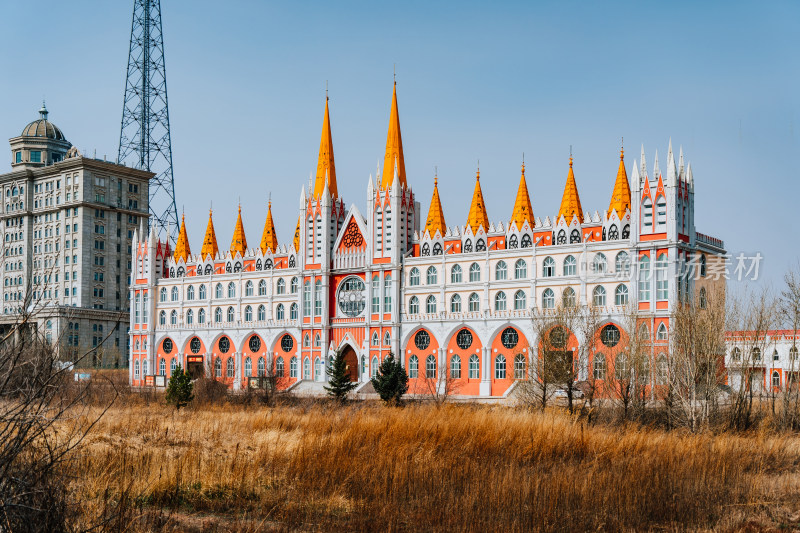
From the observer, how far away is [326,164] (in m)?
70.9

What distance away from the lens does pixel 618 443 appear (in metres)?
21.3

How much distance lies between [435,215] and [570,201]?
11.1 meters

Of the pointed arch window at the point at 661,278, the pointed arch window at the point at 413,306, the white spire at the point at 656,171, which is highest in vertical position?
the white spire at the point at 656,171

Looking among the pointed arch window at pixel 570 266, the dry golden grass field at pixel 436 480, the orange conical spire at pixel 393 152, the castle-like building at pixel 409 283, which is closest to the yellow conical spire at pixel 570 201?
the castle-like building at pixel 409 283

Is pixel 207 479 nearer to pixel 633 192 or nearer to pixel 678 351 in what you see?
pixel 678 351

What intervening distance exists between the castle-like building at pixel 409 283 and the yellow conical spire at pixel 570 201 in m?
0.12

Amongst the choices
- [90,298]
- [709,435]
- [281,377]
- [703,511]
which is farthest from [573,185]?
[90,298]

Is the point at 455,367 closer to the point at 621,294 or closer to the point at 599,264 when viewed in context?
the point at 599,264

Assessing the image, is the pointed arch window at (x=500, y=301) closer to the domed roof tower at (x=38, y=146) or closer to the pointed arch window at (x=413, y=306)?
the pointed arch window at (x=413, y=306)

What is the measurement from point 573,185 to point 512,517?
1852 inches

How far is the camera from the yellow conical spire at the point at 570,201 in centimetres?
5784

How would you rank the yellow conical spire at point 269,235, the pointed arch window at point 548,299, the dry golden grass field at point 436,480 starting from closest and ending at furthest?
1. the dry golden grass field at point 436,480
2. the pointed arch window at point 548,299
3. the yellow conical spire at point 269,235

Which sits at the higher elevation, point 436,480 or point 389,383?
point 436,480

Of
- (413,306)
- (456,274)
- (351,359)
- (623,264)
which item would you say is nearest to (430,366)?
(413,306)
